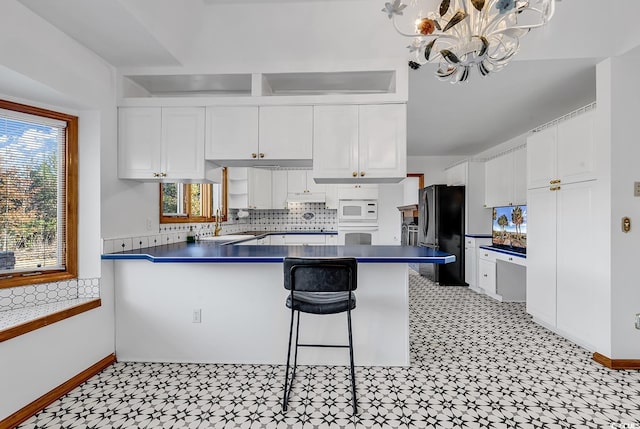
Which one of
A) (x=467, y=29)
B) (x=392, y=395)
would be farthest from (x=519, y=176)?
(x=392, y=395)

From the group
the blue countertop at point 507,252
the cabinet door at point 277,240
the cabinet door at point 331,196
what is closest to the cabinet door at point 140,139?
the cabinet door at point 277,240

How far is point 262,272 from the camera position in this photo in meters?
2.44

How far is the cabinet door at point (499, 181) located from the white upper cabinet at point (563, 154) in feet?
3.13

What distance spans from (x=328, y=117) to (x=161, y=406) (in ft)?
7.76

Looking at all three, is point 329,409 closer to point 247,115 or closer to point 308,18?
point 247,115

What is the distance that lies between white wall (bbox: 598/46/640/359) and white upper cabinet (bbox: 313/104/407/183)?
1.63m

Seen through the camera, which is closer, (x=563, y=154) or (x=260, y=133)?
(x=260, y=133)

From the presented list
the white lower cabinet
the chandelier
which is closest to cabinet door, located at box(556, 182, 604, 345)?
the chandelier

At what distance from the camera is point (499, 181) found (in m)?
4.47

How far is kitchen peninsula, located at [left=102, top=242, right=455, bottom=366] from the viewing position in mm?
2412

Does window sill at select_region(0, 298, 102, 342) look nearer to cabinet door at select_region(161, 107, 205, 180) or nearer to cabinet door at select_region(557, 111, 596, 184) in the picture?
cabinet door at select_region(161, 107, 205, 180)

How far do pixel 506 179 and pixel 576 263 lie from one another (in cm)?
187

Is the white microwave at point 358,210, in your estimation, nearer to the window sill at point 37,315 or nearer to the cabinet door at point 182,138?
the cabinet door at point 182,138

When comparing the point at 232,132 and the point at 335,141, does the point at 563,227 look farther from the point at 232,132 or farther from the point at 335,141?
the point at 232,132
